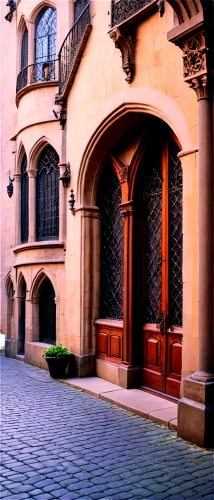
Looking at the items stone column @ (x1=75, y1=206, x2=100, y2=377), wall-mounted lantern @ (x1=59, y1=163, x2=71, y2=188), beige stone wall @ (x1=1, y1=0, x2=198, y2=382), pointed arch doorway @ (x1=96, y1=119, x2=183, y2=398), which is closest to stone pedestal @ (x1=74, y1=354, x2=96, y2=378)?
stone column @ (x1=75, y1=206, x2=100, y2=377)

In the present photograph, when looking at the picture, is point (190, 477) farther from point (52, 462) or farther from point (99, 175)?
point (99, 175)

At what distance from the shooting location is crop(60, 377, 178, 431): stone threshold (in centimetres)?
693

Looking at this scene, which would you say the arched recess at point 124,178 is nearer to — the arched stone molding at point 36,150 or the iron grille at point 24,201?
the arched stone molding at point 36,150

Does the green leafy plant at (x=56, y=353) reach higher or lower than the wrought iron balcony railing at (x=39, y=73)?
lower

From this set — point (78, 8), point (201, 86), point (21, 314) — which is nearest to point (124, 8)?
point (201, 86)

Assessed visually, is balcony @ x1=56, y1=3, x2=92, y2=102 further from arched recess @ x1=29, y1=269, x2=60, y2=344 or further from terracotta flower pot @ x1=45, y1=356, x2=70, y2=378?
terracotta flower pot @ x1=45, y1=356, x2=70, y2=378

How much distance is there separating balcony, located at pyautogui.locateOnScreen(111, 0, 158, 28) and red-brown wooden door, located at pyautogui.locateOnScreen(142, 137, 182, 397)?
1.91 m

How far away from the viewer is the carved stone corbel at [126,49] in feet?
26.9

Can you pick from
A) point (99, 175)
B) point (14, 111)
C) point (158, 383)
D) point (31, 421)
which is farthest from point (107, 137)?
point (14, 111)

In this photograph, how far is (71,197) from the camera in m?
10.5

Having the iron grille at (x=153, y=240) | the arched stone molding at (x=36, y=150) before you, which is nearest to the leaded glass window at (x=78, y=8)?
the arched stone molding at (x=36, y=150)

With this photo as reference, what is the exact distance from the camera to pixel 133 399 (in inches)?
313

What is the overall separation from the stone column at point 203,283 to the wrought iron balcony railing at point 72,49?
4721mm

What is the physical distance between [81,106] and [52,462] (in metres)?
7.11
